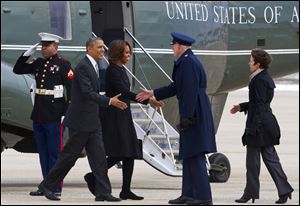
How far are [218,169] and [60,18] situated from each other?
3.15 meters

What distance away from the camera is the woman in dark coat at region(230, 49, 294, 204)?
541 inches

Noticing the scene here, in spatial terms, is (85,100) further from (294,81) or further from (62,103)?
(294,81)

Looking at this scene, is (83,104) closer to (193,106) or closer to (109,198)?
(109,198)

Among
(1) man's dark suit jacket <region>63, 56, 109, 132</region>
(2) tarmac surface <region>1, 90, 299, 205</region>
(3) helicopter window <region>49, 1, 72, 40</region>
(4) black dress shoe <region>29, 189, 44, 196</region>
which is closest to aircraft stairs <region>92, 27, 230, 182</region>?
(2) tarmac surface <region>1, 90, 299, 205</region>

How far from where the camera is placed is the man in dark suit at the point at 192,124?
41.8ft

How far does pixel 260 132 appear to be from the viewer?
13734 millimetres

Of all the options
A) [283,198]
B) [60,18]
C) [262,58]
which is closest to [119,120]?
[262,58]

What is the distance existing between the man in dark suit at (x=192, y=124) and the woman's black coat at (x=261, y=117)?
0.86 m

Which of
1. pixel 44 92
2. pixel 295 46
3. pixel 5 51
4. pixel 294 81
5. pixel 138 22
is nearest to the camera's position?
pixel 44 92

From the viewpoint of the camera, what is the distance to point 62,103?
14.1 m

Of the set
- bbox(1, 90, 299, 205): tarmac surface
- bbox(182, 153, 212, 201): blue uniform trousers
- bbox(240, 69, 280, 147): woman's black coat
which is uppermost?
bbox(240, 69, 280, 147): woman's black coat

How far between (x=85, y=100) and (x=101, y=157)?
0.62 meters

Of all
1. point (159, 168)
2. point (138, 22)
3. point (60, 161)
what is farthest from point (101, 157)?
point (138, 22)

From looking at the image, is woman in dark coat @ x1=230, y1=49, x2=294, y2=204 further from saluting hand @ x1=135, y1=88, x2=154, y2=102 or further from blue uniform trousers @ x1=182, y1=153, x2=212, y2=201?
saluting hand @ x1=135, y1=88, x2=154, y2=102
